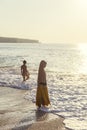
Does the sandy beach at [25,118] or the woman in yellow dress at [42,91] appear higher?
the woman in yellow dress at [42,91]

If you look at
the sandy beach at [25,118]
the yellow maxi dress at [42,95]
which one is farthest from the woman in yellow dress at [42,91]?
the sandy beach at [25,118]

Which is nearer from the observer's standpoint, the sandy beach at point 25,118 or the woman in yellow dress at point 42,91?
the sandy beach at point 25,118

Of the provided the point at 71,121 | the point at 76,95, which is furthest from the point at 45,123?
the point at 76,95

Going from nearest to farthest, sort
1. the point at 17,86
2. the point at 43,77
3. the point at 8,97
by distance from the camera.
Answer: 1. the point at 43,77
2. the point at 8,97
3. the point at 17,86

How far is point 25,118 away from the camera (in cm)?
1098

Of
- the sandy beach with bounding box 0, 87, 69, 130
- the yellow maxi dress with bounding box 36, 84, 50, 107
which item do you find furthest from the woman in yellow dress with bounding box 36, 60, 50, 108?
the sandy beach with bounding box 0, 87, 69, 130

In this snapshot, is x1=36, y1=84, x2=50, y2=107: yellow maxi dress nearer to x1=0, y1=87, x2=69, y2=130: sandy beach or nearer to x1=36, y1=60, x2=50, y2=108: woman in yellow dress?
x1=36, y1=60, x2=50, y2=108: woman in yellow dress

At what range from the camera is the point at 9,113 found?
1173 cm

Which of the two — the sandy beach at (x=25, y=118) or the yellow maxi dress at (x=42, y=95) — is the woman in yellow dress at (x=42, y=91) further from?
the sandy beach at (x=25, y=118)

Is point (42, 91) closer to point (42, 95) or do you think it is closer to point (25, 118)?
point (42, 95)

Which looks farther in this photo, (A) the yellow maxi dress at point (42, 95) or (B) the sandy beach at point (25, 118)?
(A) the yellow maxi dress at point (42, 95)

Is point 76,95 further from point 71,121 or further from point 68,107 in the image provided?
point 71,121

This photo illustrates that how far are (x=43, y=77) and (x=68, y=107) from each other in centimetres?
168

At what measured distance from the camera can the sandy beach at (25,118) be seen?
9980 mm
